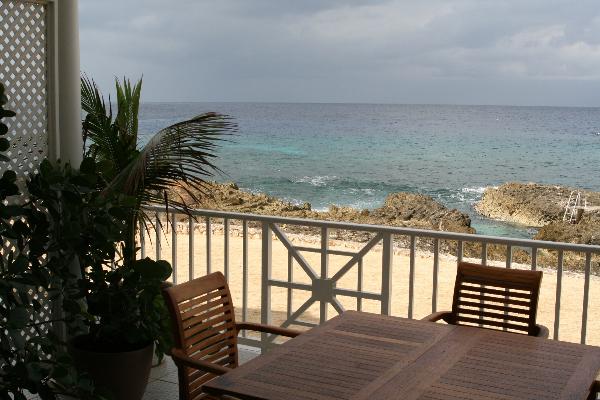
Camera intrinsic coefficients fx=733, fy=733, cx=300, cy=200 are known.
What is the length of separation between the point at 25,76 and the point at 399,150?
37.3 metres

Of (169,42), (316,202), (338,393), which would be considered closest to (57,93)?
(338,393)

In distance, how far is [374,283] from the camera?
12.6 m

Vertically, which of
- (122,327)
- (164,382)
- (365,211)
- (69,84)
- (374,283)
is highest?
(69,84)

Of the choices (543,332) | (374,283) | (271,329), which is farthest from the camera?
(374,283)

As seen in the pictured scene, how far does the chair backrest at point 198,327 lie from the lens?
9.67 feet

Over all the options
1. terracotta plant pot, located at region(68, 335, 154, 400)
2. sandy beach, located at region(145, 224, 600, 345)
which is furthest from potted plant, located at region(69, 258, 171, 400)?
sandy beach, located at region(145, 224, 600, 345)

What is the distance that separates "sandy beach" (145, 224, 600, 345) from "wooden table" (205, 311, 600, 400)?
5258 millimetres

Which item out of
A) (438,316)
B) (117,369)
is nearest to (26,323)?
(117,369)

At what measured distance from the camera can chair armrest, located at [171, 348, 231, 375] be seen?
270cm

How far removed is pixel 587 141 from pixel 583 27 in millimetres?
6284

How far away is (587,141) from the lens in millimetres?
40344

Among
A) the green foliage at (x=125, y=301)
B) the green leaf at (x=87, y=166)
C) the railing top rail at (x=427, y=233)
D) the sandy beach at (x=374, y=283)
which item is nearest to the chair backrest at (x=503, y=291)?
the railing top rail at (x=427, y=233)

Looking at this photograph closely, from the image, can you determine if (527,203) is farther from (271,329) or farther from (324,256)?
(271,329)

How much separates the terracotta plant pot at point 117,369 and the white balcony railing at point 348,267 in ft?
3.01
